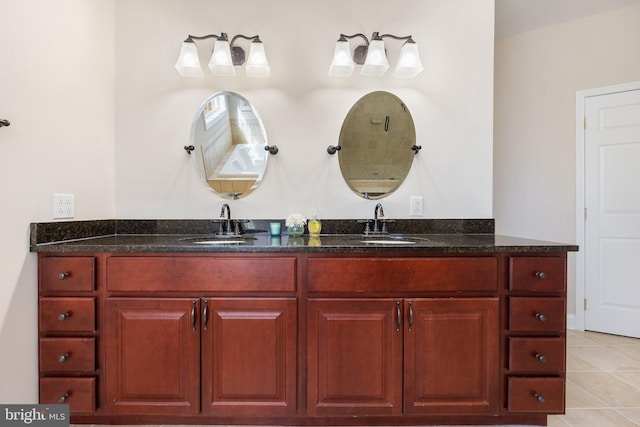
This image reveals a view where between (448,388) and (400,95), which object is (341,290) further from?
(400,95)

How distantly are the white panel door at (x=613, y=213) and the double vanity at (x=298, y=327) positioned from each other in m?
1.72

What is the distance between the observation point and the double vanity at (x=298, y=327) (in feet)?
4.83

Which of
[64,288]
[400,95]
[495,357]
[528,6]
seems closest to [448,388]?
[495,357]

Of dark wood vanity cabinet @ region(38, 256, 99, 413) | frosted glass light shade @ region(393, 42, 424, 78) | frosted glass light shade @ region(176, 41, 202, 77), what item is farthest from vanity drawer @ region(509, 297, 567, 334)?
frosted glass light shade @ region(176, 41, 202, 77)

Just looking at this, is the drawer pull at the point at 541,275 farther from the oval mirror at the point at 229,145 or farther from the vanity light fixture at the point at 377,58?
the oval mirror at the point at 229,145

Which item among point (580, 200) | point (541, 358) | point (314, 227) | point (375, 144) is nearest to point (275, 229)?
point (314, 227)

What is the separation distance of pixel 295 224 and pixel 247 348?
2.27 ft

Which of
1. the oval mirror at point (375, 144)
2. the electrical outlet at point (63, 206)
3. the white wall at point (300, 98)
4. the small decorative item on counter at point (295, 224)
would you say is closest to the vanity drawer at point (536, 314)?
the white wall at point (300, 98)

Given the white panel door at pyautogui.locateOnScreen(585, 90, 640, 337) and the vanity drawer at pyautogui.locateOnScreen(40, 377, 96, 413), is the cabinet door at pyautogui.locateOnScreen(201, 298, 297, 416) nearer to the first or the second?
the vanity drawer at pyautogui.locateOnScreen(40, 377, 96, 413)

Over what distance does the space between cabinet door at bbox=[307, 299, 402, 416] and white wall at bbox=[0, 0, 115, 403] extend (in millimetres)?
1209

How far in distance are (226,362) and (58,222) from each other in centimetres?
103

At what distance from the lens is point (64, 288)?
1.47 metres

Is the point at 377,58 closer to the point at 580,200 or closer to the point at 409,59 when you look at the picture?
the point at 409,59

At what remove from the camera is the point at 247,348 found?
4.82 ft
